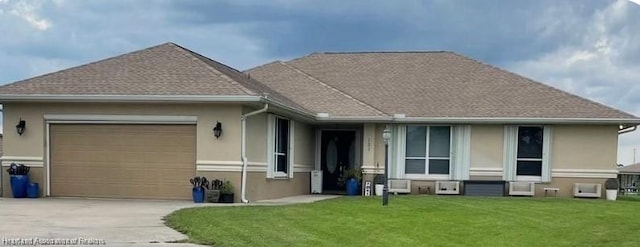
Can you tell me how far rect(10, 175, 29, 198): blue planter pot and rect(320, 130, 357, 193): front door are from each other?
8860mm

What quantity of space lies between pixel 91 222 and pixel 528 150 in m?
13.3

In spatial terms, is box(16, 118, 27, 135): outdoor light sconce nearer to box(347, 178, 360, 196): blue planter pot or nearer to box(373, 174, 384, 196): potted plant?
box(347, 178, 360, 196): blue planter pot

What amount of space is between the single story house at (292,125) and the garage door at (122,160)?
1.0 inches

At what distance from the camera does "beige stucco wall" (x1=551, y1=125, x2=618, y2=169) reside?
57.6ft

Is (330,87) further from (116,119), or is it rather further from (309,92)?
(116,119)

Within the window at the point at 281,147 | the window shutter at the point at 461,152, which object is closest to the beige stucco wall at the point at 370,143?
the window shutter at the point at 461,152

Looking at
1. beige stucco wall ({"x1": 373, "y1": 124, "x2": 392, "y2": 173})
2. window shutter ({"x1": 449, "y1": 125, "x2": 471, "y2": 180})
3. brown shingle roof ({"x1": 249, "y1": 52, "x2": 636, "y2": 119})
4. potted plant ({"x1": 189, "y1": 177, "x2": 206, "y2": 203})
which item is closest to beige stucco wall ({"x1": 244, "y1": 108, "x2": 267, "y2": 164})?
potted plant ({"x1": 189, "y1": 177, "x2": 206, "y2": 203})

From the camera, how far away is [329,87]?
1970cm

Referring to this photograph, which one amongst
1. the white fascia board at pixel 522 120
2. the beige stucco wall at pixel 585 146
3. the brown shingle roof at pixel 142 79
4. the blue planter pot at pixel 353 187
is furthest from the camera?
the blue planter pot at pixel 353 187

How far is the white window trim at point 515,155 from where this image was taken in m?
17.8

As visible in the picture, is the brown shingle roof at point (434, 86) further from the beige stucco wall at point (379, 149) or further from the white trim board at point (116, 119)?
the white trim board at point (116, 119)

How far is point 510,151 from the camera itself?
1788 cm

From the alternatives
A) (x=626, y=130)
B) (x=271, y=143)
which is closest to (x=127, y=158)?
(x=271, y=143)

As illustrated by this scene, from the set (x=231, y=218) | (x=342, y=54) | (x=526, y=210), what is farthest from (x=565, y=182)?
(x=231, y=218)
